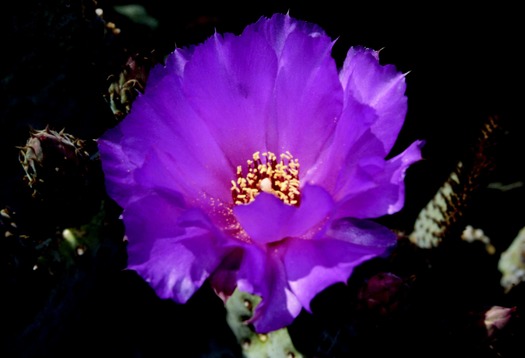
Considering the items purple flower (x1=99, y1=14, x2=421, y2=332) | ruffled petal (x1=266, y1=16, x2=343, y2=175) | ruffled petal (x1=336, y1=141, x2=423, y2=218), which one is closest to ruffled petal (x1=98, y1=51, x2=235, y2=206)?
purple flower (x1=99, y1=14, x2=421, y2=332)

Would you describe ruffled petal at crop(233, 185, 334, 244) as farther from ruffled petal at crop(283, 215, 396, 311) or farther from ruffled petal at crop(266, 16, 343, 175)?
ruffled petal at crop(266, 16, 343, 175)

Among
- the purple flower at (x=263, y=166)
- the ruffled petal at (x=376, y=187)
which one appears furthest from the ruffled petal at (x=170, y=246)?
the ruffled petal at (x=376, y=187)

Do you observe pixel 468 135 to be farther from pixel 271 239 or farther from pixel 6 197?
pixel 6 197

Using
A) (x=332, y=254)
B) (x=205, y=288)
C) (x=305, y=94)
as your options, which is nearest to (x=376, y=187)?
(x=332, y=254)

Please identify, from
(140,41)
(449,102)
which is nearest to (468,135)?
(449,102)

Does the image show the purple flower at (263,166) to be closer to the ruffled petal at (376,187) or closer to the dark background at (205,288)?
the ruffled petal at (376,187)
